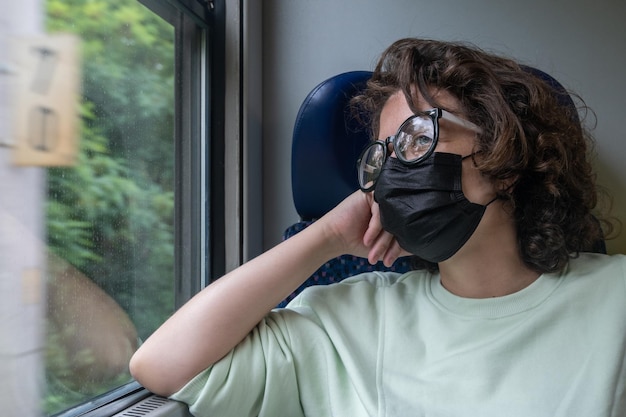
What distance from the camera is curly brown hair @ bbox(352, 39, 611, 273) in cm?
120

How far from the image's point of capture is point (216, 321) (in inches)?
49.3

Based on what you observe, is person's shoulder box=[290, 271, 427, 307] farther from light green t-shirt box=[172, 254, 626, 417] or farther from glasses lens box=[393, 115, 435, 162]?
glasses lens box=[393, 115, 435, 162]

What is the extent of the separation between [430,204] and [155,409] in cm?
75

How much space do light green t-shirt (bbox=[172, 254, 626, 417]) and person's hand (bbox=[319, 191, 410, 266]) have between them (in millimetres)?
100

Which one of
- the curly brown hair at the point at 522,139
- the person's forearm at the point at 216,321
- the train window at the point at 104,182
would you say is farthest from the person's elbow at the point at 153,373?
the curly brown hair at the point at 522,139

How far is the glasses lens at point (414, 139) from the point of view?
1.16 m

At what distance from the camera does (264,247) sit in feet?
6.93

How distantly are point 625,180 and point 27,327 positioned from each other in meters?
1.80

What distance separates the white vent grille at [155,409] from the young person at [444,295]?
0.03 metres

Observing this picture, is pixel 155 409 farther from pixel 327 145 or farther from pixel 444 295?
pixel 327 145

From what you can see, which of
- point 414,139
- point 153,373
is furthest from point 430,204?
point 153,373

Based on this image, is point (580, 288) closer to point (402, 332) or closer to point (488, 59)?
point (402, 332)

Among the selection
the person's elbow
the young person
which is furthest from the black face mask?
the person's elbow

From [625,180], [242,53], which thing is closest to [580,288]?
[625,180]
